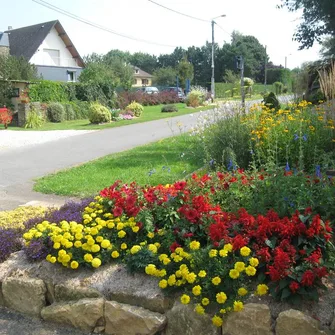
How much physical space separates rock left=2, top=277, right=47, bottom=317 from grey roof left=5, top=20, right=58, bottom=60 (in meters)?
44.7

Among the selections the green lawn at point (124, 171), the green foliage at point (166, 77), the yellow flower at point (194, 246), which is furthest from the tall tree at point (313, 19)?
→ the green foliage at point (166, 77)

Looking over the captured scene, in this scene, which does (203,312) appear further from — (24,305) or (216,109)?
(216,109)

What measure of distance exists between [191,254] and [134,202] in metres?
1.06

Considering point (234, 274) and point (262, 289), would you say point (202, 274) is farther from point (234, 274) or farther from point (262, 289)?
point (262, 289)

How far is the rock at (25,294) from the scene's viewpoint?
334cm

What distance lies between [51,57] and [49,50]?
2.51 feet

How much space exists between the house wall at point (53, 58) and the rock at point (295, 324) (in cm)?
4679

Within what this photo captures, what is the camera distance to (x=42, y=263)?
3551 millimetres

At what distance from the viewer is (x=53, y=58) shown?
155 ft

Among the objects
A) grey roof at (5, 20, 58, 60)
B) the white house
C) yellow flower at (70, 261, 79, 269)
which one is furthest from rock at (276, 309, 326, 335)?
grey roof at (5, 20, 58, 60)

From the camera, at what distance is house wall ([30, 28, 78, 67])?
150 ft

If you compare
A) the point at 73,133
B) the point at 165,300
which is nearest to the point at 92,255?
the point at 165,300

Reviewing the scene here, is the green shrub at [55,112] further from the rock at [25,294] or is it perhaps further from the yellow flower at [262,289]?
the yellow flower at [262,289]

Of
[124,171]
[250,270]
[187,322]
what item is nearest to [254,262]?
[250,270]
